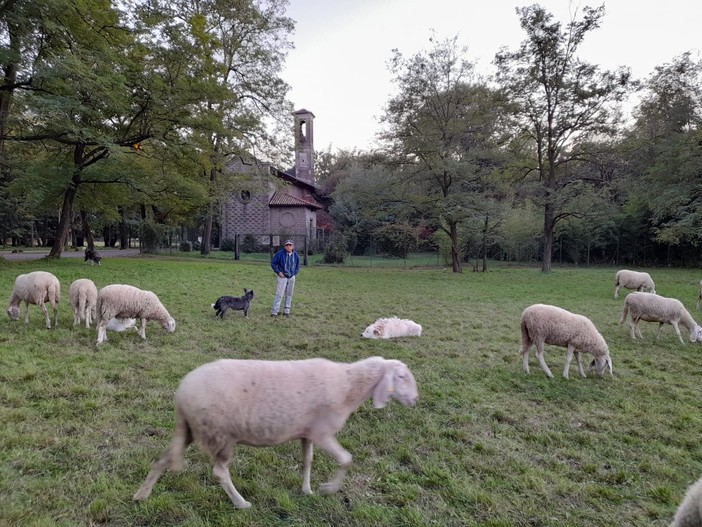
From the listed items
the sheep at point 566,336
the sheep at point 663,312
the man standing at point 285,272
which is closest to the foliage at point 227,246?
the man standing at point 285,272

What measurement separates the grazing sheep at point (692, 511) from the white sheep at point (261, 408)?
196 cm

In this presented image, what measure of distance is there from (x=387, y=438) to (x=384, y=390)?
98cm

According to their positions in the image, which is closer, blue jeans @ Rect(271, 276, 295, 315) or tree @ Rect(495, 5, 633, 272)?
blue jeans @ Rect(271, 276, 295, 315)

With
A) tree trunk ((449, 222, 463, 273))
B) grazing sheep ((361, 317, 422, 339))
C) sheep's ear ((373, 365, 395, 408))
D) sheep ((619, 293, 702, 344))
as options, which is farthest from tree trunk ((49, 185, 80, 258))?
sheep ((619, 293, 702, 344))

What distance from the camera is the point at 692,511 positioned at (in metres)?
2.34

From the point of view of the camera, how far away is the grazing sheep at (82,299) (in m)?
8.08

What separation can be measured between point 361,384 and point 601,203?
88.3 ft

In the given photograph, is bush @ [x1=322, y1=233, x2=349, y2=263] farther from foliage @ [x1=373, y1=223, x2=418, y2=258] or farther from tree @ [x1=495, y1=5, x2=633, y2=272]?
tree @ [x1=495, y1=5, x2=633, y2=272]

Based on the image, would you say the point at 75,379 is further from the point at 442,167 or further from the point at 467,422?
the point at 442,167

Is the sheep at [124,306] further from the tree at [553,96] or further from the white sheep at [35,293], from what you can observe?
the tree at [553,96]

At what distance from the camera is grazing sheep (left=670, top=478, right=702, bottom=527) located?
91.0 inches

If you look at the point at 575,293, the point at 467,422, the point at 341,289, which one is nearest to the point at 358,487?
the point at 467,422

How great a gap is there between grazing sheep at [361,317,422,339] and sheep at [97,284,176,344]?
4.05 m

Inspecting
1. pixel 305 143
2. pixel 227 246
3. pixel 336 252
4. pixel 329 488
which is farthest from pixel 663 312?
pixel 305 143
